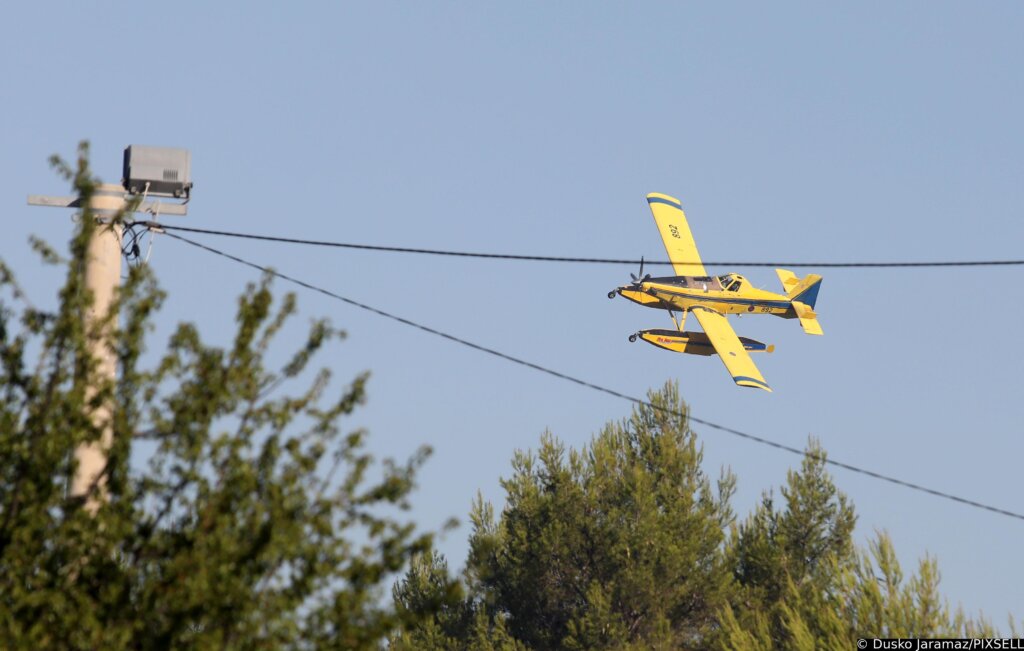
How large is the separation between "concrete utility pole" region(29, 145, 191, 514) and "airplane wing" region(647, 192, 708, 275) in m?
34.3

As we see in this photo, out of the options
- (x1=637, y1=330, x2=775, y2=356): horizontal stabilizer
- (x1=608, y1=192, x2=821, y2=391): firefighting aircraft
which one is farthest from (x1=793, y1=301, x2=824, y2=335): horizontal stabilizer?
(x1=637, y1=330, x2=775, y2=356): horizontal stabilizer

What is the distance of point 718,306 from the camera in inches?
1752

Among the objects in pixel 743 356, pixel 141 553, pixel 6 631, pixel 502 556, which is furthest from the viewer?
pixel 502 556

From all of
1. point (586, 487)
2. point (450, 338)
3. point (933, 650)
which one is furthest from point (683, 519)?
point (450, 338)

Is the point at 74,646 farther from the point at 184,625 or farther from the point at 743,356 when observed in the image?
the point at 743,356

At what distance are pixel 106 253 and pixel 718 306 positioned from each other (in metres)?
31.8

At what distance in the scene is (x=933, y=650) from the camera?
128 ft

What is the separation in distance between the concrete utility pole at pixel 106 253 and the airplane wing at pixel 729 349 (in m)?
29.4

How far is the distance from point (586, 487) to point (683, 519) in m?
3.85

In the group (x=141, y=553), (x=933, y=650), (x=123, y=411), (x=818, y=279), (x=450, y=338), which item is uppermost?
(x=818, y=279)

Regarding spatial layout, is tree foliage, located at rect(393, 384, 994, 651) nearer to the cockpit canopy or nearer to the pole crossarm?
the cockpit canopy

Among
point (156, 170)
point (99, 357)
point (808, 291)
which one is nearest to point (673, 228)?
point (808, 291)

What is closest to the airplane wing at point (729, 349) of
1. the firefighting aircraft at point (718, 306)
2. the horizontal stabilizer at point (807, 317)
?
the firefighting aircraft at point (718, 306)

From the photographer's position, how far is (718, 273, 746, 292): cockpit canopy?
44688 mm
